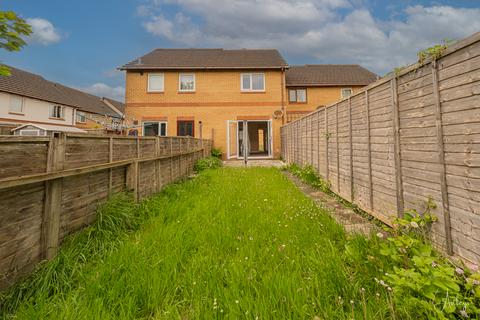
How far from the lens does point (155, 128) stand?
1375 centimetres

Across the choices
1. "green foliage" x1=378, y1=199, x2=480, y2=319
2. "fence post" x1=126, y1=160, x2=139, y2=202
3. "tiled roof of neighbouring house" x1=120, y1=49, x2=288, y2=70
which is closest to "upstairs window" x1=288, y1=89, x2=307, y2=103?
"tiled roof of neighbouring house" x1=120, y1=49, x2=288, y2=70

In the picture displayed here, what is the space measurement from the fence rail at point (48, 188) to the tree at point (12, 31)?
1736 millimetres

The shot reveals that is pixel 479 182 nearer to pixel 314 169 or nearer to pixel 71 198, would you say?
pixel 71 198

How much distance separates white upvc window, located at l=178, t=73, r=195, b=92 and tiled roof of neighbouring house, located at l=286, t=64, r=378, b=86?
827 cm

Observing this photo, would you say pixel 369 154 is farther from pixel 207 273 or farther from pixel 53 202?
pixel 53 202

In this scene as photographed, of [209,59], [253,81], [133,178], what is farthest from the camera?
[209,59]

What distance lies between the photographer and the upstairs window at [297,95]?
17.9 metres

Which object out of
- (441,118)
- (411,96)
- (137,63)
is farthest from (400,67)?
(137,63)

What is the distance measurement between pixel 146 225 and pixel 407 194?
3.57m

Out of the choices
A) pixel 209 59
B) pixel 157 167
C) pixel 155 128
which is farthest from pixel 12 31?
pixel 209 59

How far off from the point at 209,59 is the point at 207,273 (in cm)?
1542

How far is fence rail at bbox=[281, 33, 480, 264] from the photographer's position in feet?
5.71

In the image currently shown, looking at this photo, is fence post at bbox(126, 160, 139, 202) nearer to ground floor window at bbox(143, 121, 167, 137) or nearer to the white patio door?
the white patio door

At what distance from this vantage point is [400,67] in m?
2.71
